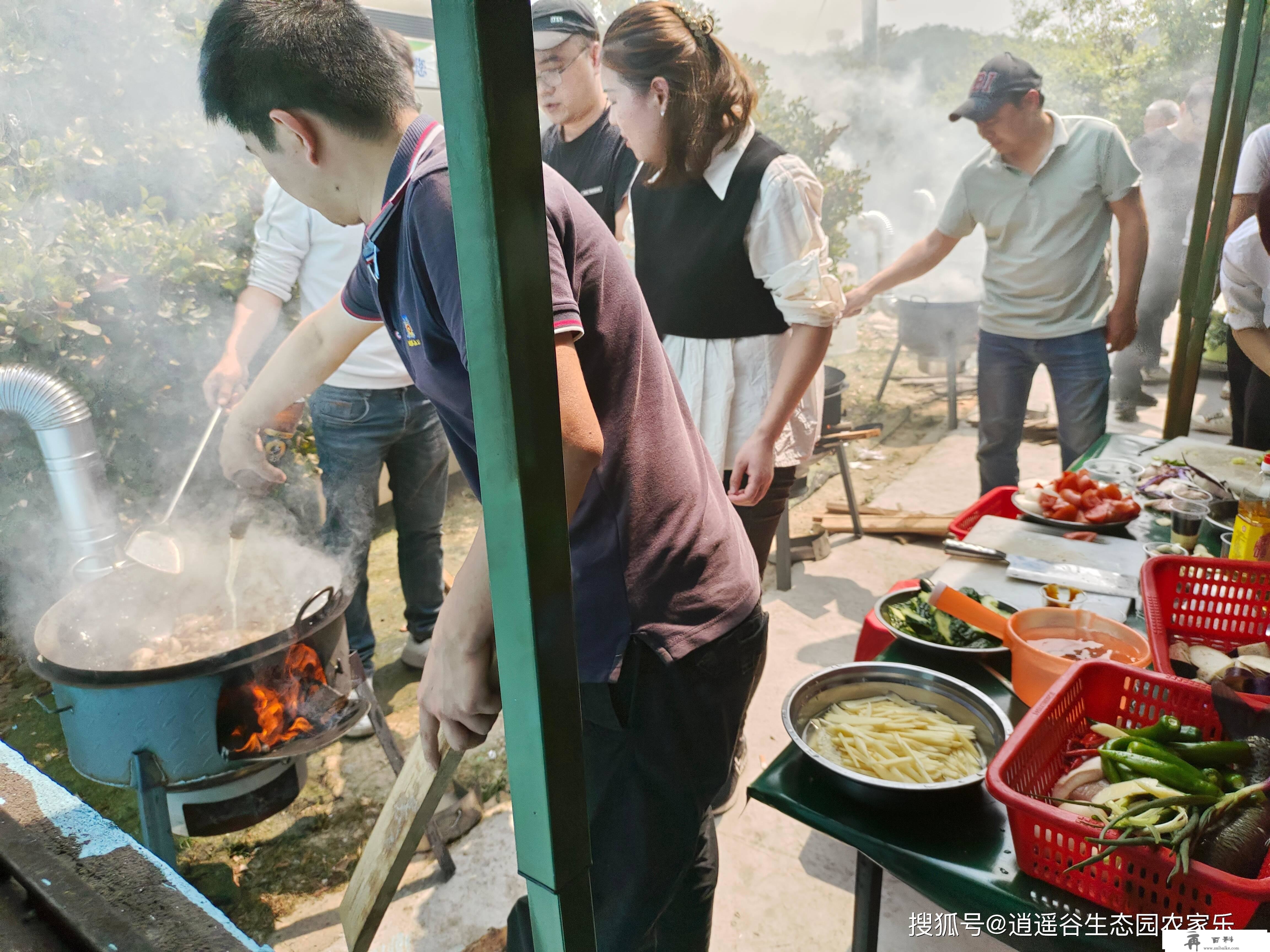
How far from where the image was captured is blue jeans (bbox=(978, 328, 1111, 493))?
13.5ft

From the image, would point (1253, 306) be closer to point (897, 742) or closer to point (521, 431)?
point (897, 742)

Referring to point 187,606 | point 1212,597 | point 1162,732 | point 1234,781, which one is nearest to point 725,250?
point 1212,597

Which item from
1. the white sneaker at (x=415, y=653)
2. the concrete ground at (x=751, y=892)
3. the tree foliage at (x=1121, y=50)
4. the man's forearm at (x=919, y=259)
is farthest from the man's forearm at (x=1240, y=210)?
the white sneaker at (x=415, y=653)

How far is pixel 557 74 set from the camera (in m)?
2.97

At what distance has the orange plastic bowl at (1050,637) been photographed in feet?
5.81

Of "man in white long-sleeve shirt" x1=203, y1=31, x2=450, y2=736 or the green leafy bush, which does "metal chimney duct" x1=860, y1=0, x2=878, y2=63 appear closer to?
the green leafy bush

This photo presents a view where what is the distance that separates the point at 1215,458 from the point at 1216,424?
4.24 metres

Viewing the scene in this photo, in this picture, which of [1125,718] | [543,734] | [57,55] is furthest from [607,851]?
[57,55]

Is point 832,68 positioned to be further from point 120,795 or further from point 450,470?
point 120,795

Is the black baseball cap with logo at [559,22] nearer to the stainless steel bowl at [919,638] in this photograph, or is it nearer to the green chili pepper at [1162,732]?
the stainless steel bowl at [919,638]

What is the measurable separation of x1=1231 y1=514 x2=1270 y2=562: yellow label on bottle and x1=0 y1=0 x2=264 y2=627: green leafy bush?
12.7 feet

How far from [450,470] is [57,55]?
3639mm

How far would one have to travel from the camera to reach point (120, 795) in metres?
3.19

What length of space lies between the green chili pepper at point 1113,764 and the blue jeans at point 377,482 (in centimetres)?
252
